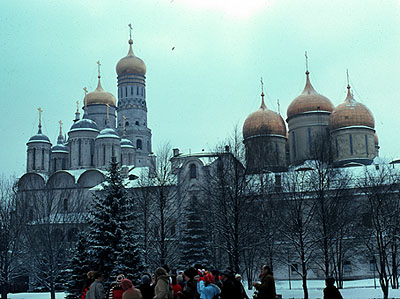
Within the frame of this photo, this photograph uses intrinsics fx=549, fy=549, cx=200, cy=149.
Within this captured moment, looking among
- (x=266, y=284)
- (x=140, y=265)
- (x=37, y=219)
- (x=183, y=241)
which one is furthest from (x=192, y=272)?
(x=37, y=219)

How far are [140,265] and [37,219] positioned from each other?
13.3 metres

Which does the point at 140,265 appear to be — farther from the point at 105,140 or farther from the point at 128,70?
the point at 128,70

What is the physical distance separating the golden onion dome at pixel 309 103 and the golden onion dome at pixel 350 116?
2090 mm

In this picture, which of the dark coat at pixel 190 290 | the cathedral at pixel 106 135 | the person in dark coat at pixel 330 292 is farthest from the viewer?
the cathedral at pixel 106 135

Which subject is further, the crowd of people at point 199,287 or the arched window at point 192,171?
the arched window at point 192,171

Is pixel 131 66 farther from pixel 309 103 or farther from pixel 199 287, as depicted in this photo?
pixel 199 287

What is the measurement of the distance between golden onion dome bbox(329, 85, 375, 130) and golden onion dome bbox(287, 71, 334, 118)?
209 centimetres

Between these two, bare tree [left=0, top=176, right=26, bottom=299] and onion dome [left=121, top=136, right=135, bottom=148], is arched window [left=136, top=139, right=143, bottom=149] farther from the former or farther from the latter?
bare tree [left=0, top=176, right=26, bottom=299]

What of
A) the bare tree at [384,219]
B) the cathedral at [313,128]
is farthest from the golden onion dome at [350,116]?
the bare tree at [384,219]

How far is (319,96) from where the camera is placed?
157 feet

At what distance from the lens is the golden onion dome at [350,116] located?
146 ft

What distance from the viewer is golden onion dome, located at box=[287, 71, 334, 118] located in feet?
155

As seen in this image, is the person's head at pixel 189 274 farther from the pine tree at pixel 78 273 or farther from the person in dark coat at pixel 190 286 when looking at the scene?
the pine tree at pixel 78 273

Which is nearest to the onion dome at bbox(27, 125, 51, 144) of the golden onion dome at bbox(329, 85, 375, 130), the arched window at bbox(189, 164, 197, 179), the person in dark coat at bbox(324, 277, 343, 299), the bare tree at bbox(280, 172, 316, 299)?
the arched window at bbox(189, 164, 197, 179)
